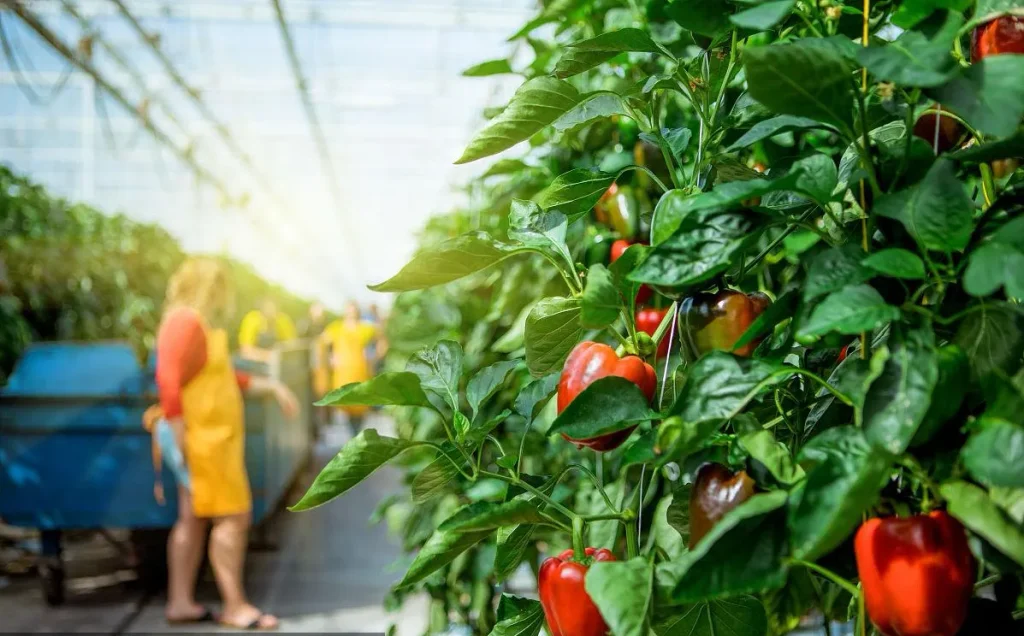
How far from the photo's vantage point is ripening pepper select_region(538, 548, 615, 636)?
0.74 metres

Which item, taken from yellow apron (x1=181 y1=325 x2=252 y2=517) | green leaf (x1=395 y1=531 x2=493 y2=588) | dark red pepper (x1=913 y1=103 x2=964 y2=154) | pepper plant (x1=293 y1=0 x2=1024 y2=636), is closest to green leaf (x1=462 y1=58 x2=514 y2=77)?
pepper plant (x1=293 y1=0 x2=1024 y2=636)

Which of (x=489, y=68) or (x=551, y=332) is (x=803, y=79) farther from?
(x=489, y=68)

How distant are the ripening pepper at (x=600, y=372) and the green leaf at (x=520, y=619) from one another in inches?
6.8

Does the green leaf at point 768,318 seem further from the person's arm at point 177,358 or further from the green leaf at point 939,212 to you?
the person's arm at point 177,358

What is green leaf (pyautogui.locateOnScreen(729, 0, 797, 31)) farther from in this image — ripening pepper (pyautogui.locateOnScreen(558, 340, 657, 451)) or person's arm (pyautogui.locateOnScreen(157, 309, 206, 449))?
person's arm (pyautogui.locateOnScreen(157, 309, 206, 449))

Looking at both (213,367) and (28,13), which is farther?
(28,13)

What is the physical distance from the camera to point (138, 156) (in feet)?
56.0

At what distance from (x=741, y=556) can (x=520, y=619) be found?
1.10 ft

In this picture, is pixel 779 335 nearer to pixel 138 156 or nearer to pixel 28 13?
pixel 28 13

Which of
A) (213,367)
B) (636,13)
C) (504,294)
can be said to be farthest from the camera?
(213,367)

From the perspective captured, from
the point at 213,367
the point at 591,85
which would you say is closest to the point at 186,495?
the point at 213,367

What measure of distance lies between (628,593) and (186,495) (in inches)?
133

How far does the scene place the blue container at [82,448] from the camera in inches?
155

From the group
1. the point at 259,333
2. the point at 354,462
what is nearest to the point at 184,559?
the point at 354,462
